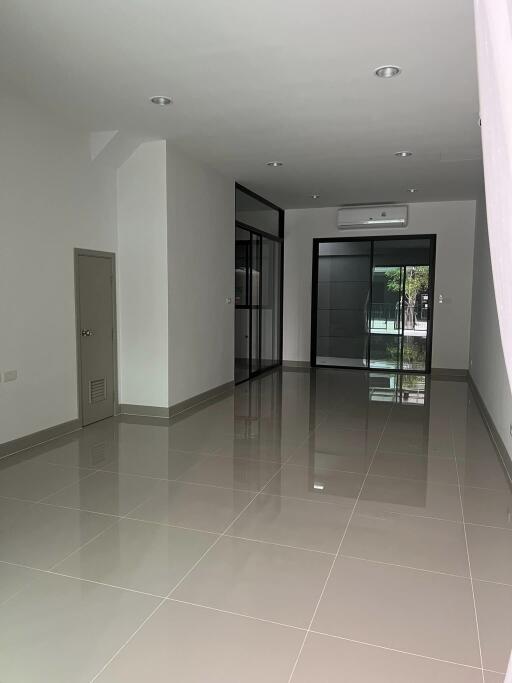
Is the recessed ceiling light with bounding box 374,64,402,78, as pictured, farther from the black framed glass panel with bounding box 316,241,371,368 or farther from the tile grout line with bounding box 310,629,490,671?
the black framed glass panel with bounding box 316,241,371,368

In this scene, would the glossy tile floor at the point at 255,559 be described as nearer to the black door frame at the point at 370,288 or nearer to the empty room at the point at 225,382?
the empty room at the point at 225,382

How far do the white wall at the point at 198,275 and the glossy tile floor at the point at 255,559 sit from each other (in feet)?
4.31

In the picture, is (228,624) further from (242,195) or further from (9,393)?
(242,195)

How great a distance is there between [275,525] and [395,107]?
3.67 meters

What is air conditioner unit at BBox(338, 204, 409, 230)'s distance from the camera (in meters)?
9.27

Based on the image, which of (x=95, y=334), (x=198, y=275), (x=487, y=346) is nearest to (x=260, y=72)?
(x=198, y=275)

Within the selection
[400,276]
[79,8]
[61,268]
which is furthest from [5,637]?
[400,276]

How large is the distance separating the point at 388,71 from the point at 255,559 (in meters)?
3.49

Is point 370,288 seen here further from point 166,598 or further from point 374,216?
point 166,598

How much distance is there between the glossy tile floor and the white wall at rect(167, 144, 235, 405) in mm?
1312

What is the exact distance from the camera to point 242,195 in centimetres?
853

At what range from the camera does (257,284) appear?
9016 mm

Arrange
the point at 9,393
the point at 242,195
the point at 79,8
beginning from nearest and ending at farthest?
the point at 79,8 < the point at 9,393 < the point at 242,195

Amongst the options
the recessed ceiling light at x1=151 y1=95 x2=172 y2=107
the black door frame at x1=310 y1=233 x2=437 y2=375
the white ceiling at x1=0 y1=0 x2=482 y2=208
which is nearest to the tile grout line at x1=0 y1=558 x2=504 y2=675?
the white ceiling at x1=0 y1=0 x2=482 y2=208
